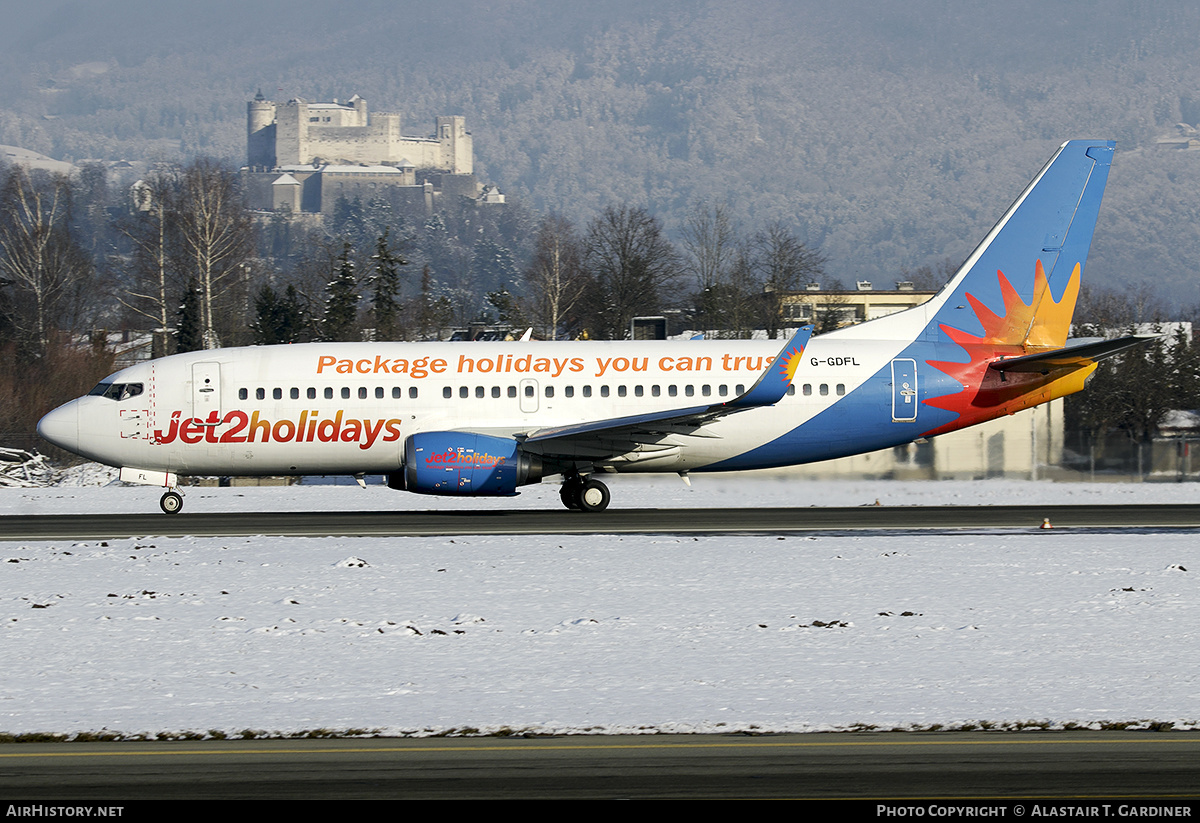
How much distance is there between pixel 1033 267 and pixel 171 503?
68.0 ft

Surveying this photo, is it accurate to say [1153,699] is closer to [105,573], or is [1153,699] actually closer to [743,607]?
[743,607]

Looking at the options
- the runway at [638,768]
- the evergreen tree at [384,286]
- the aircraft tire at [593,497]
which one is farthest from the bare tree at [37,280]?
the runway at [638,768]

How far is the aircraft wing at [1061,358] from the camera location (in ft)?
92.7

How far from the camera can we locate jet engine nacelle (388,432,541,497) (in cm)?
2777

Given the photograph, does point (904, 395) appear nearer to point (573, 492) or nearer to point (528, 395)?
point (573, 492)

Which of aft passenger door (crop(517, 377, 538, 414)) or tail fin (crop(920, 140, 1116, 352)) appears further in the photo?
tail fin (crop(920, 140, 1116, 352))

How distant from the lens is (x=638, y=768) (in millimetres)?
9453

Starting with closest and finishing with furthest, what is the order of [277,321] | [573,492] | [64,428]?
[64,428], [573,492], [277,321]

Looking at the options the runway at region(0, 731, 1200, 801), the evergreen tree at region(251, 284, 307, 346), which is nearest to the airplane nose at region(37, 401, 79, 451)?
the runway at region(0, 731, 1200, 801)

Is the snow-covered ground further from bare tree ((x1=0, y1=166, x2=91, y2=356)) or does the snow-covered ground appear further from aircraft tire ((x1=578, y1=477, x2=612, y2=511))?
bare tree ((x1=0, y1=166, x2=91, y2=356))

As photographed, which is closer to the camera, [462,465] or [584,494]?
[462,465]

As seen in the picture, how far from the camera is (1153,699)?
11531 millimetres

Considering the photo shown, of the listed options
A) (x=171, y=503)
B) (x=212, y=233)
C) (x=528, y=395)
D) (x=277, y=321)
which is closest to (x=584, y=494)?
(x=528, y=395)

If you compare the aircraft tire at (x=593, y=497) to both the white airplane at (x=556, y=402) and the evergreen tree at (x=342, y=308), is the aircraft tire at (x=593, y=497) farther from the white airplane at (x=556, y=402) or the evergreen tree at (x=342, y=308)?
the evergreen tree at (x=342, y=308)
